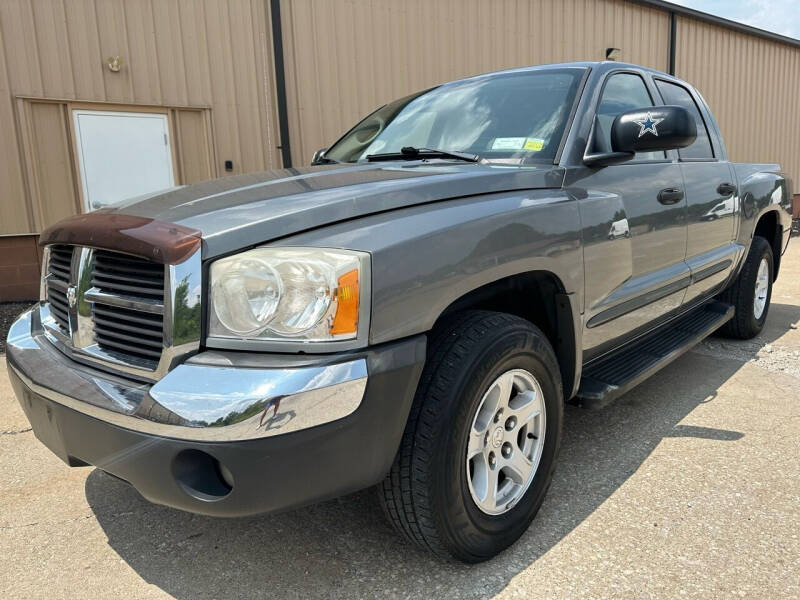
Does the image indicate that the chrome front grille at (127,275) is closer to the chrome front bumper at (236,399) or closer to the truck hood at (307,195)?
the truck hood at (307,195)

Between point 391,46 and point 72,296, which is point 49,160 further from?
point 72,296

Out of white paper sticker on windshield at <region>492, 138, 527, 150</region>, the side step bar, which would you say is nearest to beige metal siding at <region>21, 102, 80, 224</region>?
white paper sticker on windshield at <region>492, 138, 527, 150</region>

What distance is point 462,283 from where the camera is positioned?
183 cm

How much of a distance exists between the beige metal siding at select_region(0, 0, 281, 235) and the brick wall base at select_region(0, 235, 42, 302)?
0.44 ft

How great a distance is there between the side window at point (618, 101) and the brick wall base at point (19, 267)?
5992 millimetres

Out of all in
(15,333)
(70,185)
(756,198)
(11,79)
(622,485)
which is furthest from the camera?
(70,185)

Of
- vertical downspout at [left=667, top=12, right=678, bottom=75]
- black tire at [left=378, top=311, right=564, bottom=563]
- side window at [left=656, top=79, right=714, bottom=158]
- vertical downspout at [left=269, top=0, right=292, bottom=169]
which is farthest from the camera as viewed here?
vertical downspout at [left=667, top=12, right=678, bottom=75]

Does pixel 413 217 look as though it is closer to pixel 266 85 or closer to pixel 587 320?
pixel 587 320

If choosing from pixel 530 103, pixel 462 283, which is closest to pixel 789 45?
pixel 530 103

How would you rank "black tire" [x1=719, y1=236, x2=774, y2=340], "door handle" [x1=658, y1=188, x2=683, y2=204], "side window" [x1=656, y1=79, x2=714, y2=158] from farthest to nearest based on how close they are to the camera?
1. "black tire" [x1=719, y1=236, x2=774, y2=340]
2. "side window" [x1=656, y1=79, x2=714, y2=158]
3. "door handle" [x1=658, y1=188, x2=683, y2=204]

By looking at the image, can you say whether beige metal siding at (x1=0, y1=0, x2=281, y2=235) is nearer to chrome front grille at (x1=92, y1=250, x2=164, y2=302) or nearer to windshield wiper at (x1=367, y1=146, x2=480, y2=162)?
windshield wiper at (x1=367, y1=146, x2=480, y2=162)

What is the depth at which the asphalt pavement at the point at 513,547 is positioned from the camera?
1934 mm

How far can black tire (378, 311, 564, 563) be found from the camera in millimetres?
1751

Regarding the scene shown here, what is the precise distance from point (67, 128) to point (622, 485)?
658cm
